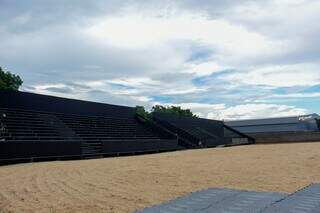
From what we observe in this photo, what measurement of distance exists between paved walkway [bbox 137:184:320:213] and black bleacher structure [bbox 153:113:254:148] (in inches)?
1319

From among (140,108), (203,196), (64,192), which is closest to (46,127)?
(64,192)

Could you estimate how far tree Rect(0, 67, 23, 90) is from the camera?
4941 cm

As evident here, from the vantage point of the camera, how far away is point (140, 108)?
81562 mm

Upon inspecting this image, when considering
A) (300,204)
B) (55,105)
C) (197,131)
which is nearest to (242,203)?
(300,204)

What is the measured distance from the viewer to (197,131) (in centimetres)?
4991

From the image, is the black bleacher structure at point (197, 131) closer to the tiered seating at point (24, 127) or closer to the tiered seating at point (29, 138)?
the tiered seating at point (24, 127)

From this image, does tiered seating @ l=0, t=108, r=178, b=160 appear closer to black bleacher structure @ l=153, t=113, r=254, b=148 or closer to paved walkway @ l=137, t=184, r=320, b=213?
black bleacher structure @ l=153, t=113, r=254, b=148

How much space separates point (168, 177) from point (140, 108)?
69025mm

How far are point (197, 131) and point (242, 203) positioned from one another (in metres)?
42.2

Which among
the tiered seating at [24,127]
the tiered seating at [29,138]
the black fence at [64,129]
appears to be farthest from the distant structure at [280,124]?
the tiered seating at [29,138]

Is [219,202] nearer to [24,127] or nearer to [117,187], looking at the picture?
[117,187]

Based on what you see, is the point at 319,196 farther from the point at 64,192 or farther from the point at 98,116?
the point at 98,116

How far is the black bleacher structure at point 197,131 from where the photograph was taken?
43781 mm

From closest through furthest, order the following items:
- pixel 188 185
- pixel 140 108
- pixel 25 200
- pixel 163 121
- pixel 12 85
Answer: pixel 25 200 → pixel 188 185 → pixel 163 121 → pixel 12 85 → pixel 140 108
